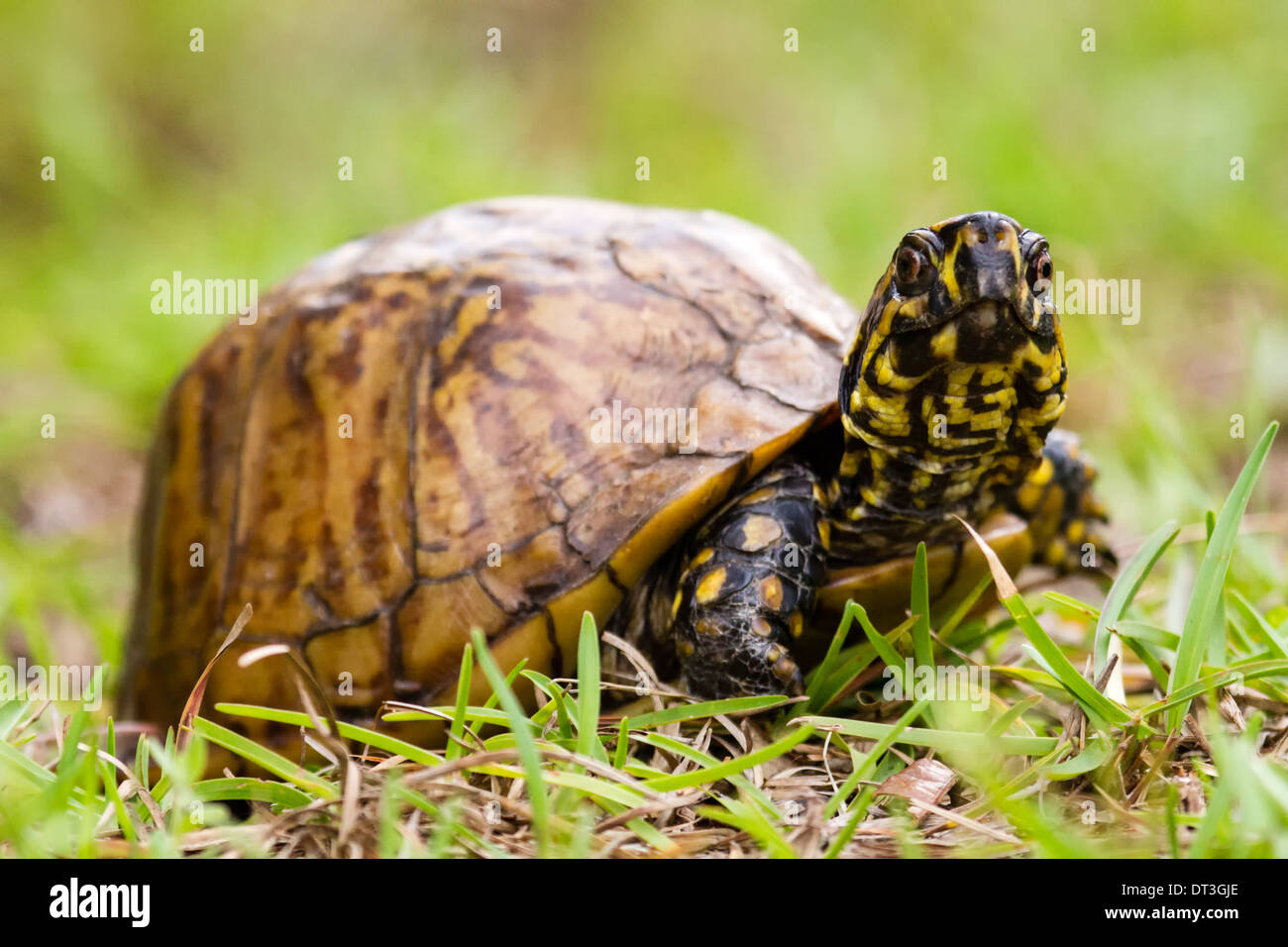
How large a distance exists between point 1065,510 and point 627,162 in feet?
18.2

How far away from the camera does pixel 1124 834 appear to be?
169 cm

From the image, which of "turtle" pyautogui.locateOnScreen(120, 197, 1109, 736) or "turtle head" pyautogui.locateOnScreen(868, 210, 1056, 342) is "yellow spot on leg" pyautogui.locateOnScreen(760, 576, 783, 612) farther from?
"turtle head" pyautogui.locateOnScreen(868, 210, 1056, 342)

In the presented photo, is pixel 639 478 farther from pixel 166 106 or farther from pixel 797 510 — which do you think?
pixel 166 106

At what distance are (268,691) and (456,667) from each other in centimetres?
51

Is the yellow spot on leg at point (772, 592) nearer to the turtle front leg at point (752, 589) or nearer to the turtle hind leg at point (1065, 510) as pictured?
the turtle front leg at point (752, 589)

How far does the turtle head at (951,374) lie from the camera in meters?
1.84

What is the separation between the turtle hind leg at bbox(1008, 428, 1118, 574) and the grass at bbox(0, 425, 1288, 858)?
1.58 feet

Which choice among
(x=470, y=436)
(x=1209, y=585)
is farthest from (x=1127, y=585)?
(x=470, y=436)

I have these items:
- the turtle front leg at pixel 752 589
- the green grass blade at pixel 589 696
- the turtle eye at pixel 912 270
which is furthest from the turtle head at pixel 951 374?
the green grass blade at pixel 589 696

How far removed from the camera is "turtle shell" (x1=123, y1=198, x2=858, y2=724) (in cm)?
226

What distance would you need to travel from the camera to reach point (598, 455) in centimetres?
230

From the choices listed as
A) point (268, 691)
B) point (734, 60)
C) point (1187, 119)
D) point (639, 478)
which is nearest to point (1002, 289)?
point (639, 478)

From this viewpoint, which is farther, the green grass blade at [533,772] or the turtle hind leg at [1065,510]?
the turtle hind leg at [1065,510]

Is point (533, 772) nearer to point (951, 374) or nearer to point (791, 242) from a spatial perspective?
point (951, 374)
